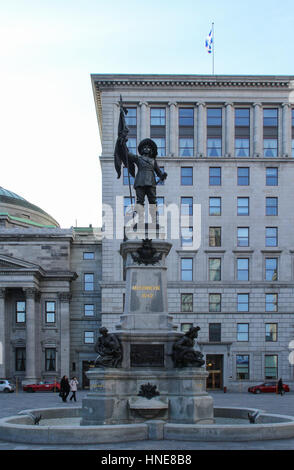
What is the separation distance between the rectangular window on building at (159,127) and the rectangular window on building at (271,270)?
15.4 m

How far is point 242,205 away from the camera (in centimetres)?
7600

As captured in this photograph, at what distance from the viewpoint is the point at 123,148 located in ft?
84.6

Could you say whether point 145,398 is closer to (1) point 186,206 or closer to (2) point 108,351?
(2) point 108,351

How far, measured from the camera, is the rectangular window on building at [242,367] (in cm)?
7312

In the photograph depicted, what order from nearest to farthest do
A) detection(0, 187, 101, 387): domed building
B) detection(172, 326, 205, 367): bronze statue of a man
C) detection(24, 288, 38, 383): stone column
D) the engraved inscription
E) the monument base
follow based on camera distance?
the monument base < detection(172, 326, 205, 367): bronze statue of a man < the engraved inscription < detection(24, 288, 38, 383): stone column < detection(0, 187, 101, 387): domed building

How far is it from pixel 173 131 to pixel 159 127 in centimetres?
166

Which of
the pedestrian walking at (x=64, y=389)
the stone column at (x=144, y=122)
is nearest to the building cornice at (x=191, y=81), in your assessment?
the stone column at (x=144, y=122)

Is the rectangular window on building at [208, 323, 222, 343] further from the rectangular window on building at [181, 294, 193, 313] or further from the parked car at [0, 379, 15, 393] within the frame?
the parked car at [0, 379, 15, 393]

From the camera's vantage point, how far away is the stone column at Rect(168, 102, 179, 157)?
7562 cm

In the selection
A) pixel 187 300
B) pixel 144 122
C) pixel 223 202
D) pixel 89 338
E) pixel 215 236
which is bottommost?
pixel 89 338

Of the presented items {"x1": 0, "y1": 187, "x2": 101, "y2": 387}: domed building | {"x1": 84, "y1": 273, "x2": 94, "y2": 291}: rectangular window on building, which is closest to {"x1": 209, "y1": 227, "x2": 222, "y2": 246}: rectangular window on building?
{"x1": 0, "y1": 187, "x2": 101, "y2": 387}: domed building

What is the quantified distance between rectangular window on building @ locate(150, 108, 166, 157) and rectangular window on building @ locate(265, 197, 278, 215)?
11844 mm

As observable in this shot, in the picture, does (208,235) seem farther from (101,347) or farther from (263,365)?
(101,347)

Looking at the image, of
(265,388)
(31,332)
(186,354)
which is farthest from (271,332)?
(186,354)
